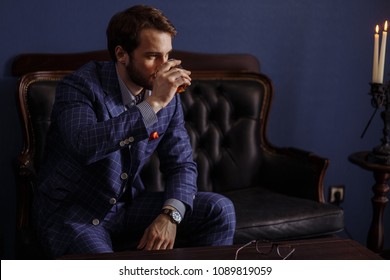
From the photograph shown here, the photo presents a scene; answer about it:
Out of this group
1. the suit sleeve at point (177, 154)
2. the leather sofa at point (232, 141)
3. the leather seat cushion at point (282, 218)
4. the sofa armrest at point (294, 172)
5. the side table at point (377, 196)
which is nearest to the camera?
the suit sleeve at point (177, 154)

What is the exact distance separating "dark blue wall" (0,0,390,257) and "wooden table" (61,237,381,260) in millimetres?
1242

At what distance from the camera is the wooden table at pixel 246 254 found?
1402mm

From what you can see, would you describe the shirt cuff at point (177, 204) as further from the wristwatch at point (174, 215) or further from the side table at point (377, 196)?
the side table at point (377, 196)

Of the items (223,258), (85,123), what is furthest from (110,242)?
(223,258)

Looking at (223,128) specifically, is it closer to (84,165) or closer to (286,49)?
(286,49)

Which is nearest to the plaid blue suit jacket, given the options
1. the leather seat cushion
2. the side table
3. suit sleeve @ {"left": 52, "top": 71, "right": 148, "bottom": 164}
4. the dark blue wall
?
suit sleeve @ {"left": 52, "top": 71, "right": 148, "bottom": 164}

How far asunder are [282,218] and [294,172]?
13.5 inches

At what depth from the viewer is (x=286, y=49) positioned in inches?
112

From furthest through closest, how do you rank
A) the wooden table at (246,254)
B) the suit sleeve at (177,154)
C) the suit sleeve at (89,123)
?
the suit sleeve at (177,154)
the suit sleeve at (89,123)
the wooden table at (246,254)

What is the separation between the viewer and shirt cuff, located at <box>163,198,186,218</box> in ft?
5.86

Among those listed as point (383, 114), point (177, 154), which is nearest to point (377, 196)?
point (383, 114)

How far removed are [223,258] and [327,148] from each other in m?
1.71

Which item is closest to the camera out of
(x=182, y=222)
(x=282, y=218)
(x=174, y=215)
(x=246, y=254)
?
(x=246, y=254)

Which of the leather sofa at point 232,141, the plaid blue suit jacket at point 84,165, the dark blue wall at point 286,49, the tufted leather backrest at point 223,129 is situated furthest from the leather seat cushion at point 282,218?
the dark blue wall at point 286,49
